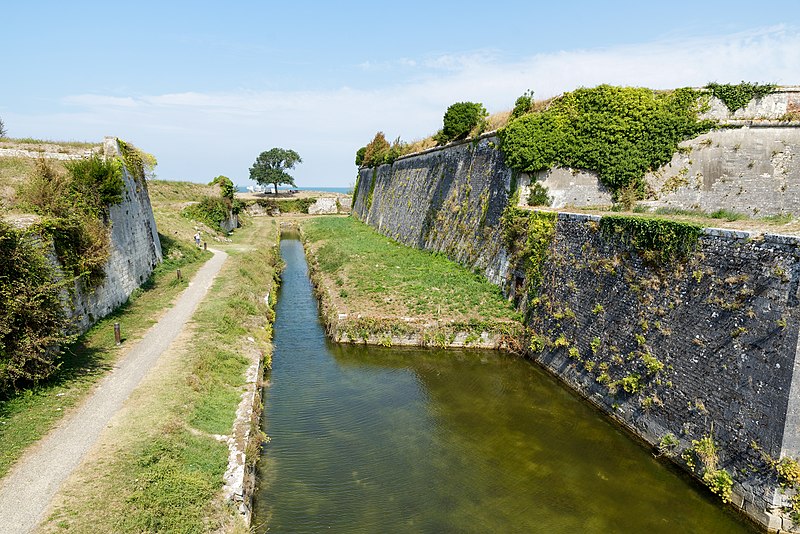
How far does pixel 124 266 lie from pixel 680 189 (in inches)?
843

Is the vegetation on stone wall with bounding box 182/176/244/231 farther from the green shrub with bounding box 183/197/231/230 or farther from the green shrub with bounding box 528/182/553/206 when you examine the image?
the green shrub with bounding box 528/182/553/206

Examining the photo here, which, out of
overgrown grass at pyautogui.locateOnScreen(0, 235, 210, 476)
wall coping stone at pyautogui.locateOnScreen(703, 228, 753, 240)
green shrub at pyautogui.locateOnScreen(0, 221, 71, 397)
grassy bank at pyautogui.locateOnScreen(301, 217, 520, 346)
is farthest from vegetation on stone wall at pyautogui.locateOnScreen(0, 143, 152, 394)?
wall coping stone at pyautogui.locateOnScreen(703, 228, 753, 240)

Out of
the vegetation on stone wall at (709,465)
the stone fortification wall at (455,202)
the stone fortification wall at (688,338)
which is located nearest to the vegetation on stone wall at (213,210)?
the stone fortification wall at (455,202)

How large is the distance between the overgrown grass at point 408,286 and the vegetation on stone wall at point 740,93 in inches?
426

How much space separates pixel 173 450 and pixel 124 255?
1207cm

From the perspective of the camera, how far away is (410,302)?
16.1 meters

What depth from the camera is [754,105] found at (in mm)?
15938

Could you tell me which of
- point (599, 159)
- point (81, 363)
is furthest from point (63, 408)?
point (599, 159)

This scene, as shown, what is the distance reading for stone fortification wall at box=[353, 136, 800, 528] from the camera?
7336 mm

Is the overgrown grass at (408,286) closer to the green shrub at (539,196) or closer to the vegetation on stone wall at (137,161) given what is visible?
the green shrub at (539,196)

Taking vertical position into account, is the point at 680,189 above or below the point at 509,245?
above

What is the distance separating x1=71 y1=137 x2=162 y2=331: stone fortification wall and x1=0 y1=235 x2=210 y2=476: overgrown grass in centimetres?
42

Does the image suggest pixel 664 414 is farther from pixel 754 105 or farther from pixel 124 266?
pixel 124 266

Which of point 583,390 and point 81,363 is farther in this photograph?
point 583,390
